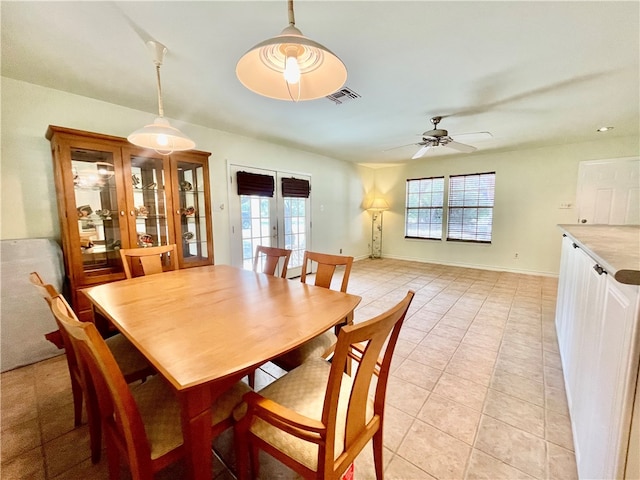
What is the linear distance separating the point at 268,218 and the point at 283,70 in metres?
3.29

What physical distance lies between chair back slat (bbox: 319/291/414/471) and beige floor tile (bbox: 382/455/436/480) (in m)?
0.44

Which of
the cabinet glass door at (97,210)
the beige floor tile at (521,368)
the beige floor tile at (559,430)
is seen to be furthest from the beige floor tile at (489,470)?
the cabinet glass door at (97,210)

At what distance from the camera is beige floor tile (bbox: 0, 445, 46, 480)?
1.28 m

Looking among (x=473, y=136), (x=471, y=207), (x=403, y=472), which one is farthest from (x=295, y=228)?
(x=403, y=472)

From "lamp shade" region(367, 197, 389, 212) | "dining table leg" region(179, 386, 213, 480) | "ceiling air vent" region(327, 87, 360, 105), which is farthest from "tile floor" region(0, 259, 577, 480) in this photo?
"lamp shade" region(367, 197, 389, 212)

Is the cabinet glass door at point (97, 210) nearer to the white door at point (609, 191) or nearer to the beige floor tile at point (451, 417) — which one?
the beige floor tile at point (451, 417)

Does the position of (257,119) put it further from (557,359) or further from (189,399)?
(557,359)

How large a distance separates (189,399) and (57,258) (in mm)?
2490

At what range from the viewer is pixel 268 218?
4.40m

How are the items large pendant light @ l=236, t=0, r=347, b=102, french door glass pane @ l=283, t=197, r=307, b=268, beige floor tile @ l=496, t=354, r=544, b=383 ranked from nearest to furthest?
large pendant light @ l=236, t=0, r=347, b=102
beige floor tile @ l=496, t=354, r=544, b=383
french door glass pane @ l=283, t=197, r=307, b=268

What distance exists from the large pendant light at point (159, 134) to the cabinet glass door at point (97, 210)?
917 mm

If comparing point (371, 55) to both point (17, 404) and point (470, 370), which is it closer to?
point (470, 370)

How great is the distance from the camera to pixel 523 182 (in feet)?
16.4

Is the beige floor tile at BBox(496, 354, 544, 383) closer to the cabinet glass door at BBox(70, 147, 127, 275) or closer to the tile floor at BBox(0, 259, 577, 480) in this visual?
the tile floor at BBox(0, 259, 577, 480)
